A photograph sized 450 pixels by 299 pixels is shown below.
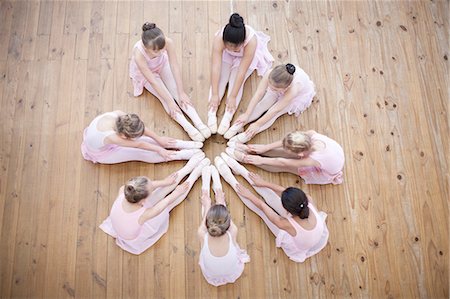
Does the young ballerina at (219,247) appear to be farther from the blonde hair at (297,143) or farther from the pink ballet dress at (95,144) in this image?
the pink ballet dress at (95,144)

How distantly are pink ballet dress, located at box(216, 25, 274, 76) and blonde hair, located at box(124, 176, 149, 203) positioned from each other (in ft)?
2.92

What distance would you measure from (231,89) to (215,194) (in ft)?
2.01

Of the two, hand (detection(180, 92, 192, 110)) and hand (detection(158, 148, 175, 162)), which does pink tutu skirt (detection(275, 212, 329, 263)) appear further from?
hand (detection(180, 92, 192, 110))

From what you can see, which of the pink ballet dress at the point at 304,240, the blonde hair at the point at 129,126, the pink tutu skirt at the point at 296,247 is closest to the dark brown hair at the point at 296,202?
the pink ballet dress at the point at 304,240

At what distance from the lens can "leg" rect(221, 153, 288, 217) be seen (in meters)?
2.21

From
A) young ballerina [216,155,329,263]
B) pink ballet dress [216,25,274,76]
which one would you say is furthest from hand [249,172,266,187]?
pink ballet dress [216,25,274,76]

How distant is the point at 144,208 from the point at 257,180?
2.02ft

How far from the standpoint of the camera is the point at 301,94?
239cm

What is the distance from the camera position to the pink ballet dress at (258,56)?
93.0 inches

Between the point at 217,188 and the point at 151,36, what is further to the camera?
the point at 217,188

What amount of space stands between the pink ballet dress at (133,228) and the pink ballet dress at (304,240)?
61cm

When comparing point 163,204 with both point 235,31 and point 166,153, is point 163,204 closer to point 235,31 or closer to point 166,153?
point 166,153

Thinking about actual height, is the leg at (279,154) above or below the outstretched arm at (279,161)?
above

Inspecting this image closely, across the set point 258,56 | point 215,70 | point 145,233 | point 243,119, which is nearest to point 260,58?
point 258,56
